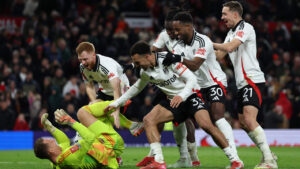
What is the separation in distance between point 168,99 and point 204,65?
0.93 metres

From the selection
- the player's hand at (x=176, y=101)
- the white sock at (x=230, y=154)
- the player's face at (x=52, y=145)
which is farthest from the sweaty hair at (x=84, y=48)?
the white sock at (x=230, y=154)

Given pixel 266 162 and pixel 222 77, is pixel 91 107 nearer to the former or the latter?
pixel 222 77

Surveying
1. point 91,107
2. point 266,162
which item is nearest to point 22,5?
point 91,107

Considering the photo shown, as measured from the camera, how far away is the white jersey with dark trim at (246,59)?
31.8 ft

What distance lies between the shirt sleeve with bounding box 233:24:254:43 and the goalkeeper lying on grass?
94.6 inches

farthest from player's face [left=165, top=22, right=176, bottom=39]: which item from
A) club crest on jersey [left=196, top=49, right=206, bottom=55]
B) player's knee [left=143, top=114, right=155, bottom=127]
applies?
player's knee [left=143, top=114, right=155, bottom=127]

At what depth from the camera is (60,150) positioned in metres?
8.55

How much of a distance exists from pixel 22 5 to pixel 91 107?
44.3 ft

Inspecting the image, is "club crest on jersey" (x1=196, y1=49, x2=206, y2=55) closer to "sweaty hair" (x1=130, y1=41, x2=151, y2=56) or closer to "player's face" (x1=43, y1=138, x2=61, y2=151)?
"sweaty hair" (x1=130, y1=41, x2=151, y2=56)

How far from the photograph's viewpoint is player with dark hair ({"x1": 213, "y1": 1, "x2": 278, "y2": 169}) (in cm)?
945

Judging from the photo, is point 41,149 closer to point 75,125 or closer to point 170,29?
point 75,125

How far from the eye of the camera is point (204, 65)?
32.2 feet

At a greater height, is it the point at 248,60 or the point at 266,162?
the point at 248,60

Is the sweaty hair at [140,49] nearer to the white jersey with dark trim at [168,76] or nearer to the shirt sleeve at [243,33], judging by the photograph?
the white jersey with dark trim at [168,76]
